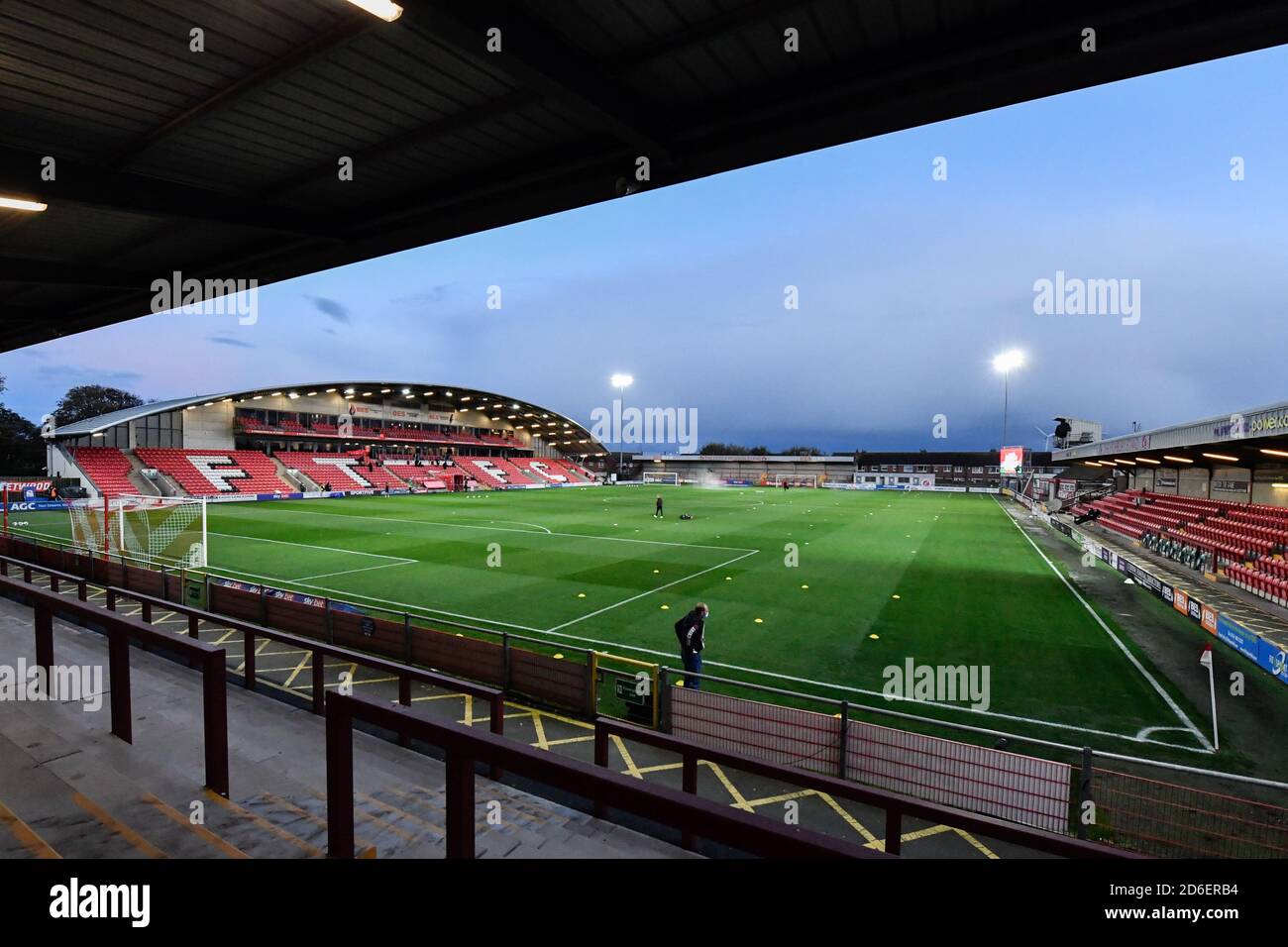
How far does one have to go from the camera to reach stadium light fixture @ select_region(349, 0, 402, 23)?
116 inches

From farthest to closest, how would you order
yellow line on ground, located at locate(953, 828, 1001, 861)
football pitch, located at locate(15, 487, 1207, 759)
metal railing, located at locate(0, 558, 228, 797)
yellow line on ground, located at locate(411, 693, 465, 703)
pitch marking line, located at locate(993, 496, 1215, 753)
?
football pitch, located at locate(15, 487, 1207, 759) < yellow line on ground, located at locate(411, 693, 465, 703) < pitch marking line, located at locate(993, 496, 1215, 753) < yellow line on ground, located at locate(953, 828, 1001, 861) < metal railing, located at locate(0, 558, 228, 797)

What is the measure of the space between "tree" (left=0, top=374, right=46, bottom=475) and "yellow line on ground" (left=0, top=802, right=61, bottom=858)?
266ft

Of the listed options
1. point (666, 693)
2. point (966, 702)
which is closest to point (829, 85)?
point (666, 693)

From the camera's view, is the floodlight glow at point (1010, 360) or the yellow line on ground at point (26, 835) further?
the floodlight glow at point (1010, 360)

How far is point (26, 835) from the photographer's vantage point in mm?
3221

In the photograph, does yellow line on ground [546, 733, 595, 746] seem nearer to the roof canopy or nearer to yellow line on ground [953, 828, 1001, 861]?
yellow line on ground [953, 828, 1001, 861]

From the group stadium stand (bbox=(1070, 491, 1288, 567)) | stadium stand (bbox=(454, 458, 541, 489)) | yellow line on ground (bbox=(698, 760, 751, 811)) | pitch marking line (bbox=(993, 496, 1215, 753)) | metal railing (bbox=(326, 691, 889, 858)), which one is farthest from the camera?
stadium stand (bbox=(454, 458, 541, 489))

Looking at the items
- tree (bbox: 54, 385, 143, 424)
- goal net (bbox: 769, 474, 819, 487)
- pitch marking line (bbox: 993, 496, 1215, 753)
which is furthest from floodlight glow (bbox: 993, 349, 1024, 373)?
tree (bbox: 54, 385, 143, 424)

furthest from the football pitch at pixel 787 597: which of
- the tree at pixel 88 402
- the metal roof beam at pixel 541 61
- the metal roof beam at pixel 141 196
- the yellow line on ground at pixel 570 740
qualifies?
the tree at pixel 88 402

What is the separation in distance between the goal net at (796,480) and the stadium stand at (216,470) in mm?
66847

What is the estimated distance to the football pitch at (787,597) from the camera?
10180mm

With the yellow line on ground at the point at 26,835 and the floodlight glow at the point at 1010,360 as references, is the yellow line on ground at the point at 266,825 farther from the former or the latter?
the floodlight glow at the point at 1010,360

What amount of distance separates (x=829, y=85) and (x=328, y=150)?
414 cm

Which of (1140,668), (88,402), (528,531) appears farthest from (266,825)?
(88,402)
